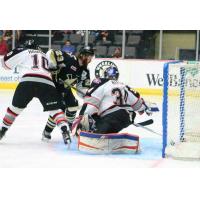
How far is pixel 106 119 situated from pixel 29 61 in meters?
0.81

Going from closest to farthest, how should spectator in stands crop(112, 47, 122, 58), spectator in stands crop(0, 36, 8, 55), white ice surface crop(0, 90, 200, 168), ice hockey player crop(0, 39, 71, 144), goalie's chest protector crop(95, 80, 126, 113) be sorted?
white ice surface crop(0, 90, 200, 168)
goalie's chest protector crop(95, 80, 126, 113)
ice hockey player crop(0, 39, 71, 144)
spectator in stands crop(112, 47, 122, 58)
spectator in stands crop(0, 36, 8, 55)

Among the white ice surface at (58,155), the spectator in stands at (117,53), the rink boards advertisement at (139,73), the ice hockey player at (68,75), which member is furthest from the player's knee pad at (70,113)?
the spectator in stands at (117,53)

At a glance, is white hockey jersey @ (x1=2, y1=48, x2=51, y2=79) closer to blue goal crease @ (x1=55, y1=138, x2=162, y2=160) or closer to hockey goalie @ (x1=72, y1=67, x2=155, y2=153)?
hockey goalie @ (x1=72, y1=67, x2=155, y2=153)

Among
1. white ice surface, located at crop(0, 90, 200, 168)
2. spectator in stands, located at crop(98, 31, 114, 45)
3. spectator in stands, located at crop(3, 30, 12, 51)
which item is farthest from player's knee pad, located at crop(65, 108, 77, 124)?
spectator in stands, located at crop(3, 30, 12, 51)

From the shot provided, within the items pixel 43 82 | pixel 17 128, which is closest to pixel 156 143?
pixel 43 82

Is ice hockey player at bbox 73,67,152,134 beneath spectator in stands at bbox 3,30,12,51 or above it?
beneath

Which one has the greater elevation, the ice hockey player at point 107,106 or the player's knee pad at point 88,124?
the ice hockey player at point 107,106

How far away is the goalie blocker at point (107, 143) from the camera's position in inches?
149

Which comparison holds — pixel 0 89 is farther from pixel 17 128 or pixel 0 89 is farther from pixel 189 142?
pixel 189 142

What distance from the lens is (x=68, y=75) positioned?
14.4 feet

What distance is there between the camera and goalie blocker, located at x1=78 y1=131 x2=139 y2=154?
378 cm

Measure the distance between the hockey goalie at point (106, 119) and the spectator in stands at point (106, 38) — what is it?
5.42 meters

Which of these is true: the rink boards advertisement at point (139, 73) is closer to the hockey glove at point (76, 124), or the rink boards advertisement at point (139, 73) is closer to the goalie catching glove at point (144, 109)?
the goalie catching glove at point (144, 109)

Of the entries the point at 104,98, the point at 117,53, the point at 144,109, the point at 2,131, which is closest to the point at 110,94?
the point at 104,98
